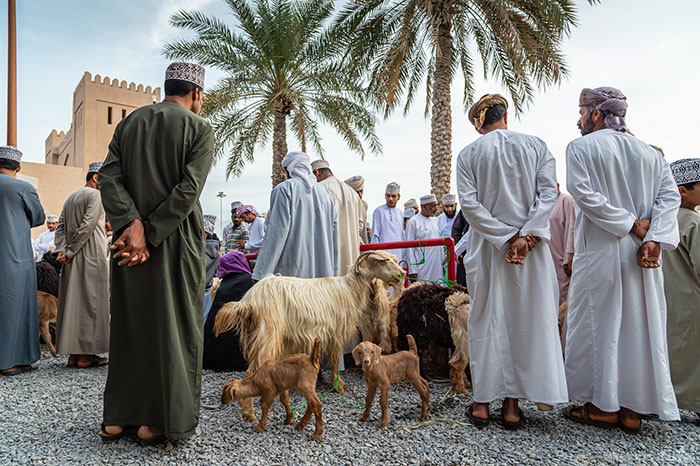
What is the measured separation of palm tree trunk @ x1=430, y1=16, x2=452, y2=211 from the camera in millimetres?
12266

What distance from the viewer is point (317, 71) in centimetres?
1426

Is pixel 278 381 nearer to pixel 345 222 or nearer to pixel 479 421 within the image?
pixel 479 421

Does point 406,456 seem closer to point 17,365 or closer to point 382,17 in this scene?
point 17,365

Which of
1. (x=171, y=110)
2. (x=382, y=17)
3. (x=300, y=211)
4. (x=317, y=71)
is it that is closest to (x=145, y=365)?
(x=171, y=110)

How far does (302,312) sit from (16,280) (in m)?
3.45

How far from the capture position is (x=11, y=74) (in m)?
9.75

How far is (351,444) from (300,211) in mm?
2242

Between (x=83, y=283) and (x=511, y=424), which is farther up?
(x=83, y=283)

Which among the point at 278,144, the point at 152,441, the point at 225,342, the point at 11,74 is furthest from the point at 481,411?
the point at 278,144

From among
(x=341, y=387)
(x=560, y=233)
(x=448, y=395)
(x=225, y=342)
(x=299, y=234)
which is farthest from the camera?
(x=560, y=233)

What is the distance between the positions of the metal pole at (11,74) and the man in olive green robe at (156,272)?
27.0ft

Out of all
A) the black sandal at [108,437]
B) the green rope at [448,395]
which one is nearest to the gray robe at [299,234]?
the green rope at [448,395]

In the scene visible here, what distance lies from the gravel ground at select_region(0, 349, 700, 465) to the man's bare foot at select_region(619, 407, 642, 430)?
0.07 m

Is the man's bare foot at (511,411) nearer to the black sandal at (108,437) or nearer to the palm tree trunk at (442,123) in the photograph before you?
the black sandal at (108,437)
